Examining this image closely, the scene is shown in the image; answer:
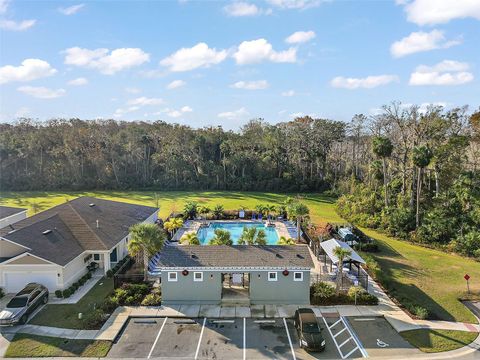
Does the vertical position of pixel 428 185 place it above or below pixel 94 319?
above

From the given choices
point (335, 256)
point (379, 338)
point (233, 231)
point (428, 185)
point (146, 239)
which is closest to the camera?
point (379, 338)

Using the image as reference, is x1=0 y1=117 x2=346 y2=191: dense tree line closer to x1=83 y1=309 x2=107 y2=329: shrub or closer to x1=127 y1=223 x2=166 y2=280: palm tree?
x1=127 y1=223 x2=166 y2=280: palm tree

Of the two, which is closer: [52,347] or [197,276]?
[52,347]

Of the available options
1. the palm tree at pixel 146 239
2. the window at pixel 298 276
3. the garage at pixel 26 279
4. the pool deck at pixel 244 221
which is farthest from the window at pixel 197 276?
the pool deck at pixel 244 221

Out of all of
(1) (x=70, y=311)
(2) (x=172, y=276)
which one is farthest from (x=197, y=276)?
(1) (x=70, y=311)

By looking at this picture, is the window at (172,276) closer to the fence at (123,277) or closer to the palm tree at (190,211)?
the fence at (123,277)

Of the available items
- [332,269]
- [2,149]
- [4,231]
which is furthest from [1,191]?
[332,269]

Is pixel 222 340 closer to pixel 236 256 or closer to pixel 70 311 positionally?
pixel 236 256
